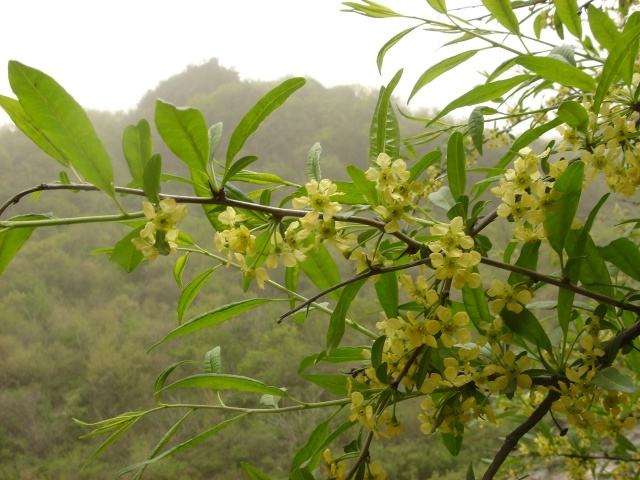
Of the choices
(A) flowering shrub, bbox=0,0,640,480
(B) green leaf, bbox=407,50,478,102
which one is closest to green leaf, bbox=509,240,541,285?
(A) flowering shrub, bbox=0,0,640,480

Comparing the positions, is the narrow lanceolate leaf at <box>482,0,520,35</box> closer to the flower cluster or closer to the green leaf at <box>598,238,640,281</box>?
the green leaf at <box>598,238,640,281</box>

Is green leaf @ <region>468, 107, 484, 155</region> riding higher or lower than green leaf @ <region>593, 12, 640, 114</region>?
lower

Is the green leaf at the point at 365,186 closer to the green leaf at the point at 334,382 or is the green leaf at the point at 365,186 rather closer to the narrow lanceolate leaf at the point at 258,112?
the narrow lanceolate leaf at the point at 258,112

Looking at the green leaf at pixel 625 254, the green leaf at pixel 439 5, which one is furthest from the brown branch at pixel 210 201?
the green leaf at pixel 439 5

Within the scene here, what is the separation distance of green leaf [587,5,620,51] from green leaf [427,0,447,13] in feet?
0.50

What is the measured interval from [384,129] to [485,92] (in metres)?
0.12

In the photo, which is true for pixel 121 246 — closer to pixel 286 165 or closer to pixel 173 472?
pixel 173 472

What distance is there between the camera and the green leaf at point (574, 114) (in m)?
Result: 0.39

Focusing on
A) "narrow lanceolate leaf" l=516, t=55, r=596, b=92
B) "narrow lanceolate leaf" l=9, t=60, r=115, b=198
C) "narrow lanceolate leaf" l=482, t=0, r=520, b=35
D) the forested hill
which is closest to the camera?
"narrow lanceolate leaf" l=9, t=60, r=115, b=198

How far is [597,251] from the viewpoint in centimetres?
48

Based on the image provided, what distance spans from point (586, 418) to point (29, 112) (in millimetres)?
444

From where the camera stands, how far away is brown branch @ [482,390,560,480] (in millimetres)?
416

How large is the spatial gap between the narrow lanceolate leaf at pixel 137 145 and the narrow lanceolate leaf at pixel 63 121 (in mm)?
20

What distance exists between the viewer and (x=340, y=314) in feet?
1.47
